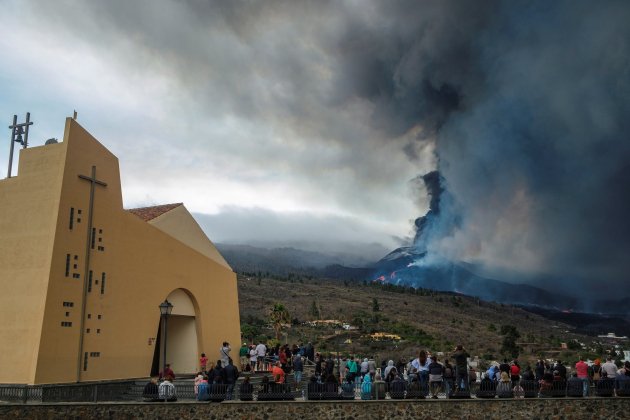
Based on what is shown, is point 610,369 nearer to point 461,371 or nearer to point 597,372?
point 597,372

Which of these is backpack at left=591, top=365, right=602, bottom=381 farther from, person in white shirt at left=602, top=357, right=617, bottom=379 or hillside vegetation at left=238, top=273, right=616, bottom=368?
hillside vegetation at left=238, top=273, right=616, bottom=368

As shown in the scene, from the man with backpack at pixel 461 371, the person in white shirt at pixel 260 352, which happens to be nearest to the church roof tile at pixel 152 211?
the person in white shirt at pixel 260 352

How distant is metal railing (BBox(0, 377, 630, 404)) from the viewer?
1653cm

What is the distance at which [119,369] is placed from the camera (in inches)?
792

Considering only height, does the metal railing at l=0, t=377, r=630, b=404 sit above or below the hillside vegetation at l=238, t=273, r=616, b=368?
below

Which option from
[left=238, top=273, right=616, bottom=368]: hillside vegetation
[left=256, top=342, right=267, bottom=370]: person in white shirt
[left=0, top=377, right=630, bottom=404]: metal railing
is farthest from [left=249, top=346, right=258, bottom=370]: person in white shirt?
[left=238, top=273, right=616, bottom=368]: hillside vegetation

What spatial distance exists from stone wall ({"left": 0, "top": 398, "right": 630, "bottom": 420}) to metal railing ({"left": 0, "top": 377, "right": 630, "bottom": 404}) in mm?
251

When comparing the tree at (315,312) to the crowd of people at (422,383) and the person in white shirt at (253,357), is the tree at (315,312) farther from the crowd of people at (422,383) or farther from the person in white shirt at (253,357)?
the crowd of people at (422,383)

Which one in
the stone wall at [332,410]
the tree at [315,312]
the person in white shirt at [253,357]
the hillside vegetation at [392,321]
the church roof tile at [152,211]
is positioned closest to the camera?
the stone wall at [332,410]

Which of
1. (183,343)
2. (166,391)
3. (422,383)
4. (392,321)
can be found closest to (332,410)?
(422,383)

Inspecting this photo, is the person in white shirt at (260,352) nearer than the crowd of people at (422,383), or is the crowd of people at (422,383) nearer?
the crowd of people at (422,383)

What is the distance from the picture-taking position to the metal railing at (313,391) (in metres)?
16.5

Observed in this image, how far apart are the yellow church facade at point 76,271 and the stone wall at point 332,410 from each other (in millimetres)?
1563

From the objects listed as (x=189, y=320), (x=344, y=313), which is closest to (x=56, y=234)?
(x=189, y=320)
